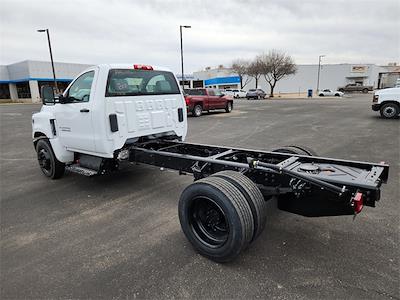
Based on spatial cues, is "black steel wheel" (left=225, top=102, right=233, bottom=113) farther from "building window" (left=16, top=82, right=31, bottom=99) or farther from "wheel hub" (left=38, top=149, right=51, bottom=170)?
"building window" (left=16, top=82, right=31, bottom=99)

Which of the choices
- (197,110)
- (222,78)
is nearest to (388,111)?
(197,110)

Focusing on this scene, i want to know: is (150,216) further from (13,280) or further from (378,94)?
(378,94)

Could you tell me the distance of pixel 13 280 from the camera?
285 cm

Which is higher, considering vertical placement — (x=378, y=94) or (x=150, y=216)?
(x=378, y=94)

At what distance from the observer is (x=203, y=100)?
19312mm

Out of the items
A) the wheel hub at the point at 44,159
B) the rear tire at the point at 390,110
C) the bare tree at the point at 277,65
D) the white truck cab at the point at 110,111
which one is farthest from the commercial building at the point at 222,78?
the white truck cab at the point at 110,111

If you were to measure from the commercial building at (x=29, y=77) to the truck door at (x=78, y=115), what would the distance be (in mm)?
47037

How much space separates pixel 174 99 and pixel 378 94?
12988 mm

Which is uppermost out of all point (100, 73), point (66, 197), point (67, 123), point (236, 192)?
point (100, 73)

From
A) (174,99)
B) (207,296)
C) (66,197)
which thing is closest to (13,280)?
(207,296)

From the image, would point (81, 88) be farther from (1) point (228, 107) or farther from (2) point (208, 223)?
(1) point (228, 107)

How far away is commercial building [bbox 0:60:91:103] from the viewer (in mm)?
46812

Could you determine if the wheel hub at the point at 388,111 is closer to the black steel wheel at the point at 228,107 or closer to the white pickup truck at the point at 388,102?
the white pickup truck at the point at 388,102

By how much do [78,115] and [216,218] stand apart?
10.1ft
